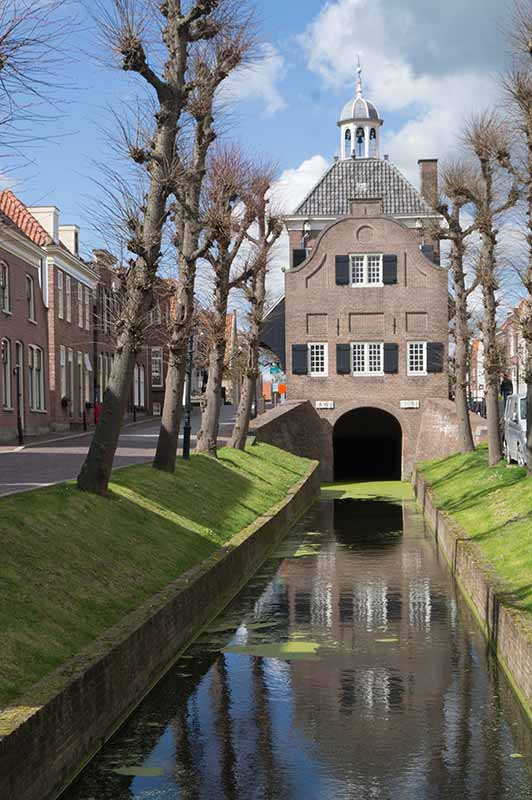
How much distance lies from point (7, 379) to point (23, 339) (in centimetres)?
223

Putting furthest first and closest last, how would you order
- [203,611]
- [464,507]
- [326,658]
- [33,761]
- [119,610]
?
[464,507] < [203,611] < [326,658] < [119,610] < [33,761]

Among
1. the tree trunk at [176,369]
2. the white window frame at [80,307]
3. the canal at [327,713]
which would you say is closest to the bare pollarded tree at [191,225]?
the tree trunk at [176,369]

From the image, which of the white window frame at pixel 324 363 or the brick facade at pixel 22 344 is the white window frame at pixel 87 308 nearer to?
the brick facade at pixel 22 344

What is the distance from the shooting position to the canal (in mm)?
8273

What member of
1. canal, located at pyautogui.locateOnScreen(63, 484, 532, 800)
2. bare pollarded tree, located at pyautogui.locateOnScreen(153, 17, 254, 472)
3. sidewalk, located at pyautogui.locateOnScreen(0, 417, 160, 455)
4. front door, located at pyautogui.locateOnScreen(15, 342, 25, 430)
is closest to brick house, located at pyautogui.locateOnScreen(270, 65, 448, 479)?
sidewalk, located at pyautogui.locateOnScreen(0, 417, 160, 455)

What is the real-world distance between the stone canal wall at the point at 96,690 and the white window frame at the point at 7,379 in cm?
A: 2098

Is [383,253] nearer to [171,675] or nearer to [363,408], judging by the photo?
[363,408]

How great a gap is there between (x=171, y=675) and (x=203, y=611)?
2.48 meters

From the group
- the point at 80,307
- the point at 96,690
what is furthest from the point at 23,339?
the point at 96,690

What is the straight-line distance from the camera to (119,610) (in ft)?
35.5

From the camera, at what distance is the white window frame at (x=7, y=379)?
113 feet

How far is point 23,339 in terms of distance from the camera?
36875mm

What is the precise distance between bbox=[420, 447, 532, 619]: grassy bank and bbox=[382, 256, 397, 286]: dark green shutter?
15677 millimetres

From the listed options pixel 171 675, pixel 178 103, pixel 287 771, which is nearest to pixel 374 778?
pixel 287 771
